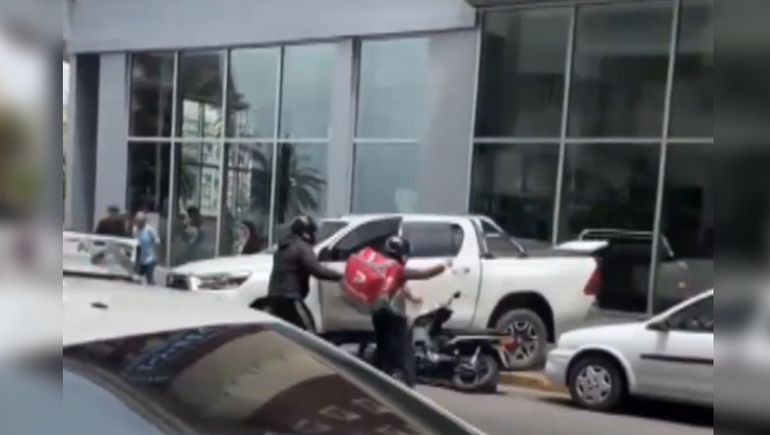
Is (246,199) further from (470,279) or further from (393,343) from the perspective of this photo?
(393,343)

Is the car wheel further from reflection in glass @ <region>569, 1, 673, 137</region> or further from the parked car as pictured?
the parked car

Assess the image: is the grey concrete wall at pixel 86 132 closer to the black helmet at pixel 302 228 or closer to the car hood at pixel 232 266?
the car hood at pixel 232 266

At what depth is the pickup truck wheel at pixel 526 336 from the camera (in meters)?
11.1

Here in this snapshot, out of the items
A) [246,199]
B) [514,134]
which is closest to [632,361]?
[514,134]

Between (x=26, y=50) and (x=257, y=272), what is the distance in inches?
372

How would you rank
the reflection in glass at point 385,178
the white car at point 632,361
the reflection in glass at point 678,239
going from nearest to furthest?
the white car at point 632,361, the reflection in glass at point 678,239, the reflection in glass at point 385,178

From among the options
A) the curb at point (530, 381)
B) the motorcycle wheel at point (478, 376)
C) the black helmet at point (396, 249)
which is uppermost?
the black helmet at point (396, 249)

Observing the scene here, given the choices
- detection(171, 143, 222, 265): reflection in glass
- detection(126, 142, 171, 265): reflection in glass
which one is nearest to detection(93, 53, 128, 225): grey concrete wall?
detection(126, 142, 171, 265): reflection in glass

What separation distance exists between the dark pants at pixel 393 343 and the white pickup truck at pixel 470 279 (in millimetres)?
2210

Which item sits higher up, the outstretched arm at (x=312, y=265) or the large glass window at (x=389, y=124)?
the large glass window at (x=389, y=124)

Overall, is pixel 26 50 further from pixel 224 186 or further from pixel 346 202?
pixel 224 186

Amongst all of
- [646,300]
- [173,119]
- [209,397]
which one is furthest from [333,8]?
[209,397]

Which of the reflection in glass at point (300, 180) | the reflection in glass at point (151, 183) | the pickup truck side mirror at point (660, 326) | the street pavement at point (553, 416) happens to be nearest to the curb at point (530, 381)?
the street pavement at point (553, 416)

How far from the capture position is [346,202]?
52.5 ft
